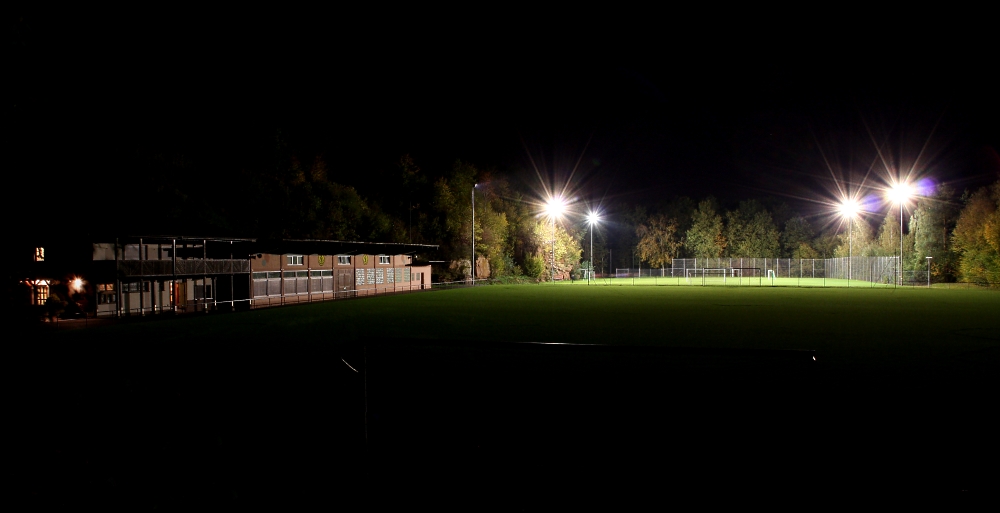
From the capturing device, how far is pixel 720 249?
90.1 m

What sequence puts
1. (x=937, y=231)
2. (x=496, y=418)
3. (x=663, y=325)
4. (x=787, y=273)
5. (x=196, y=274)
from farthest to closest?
1. (x=787, y=273)
2. (x=937, y=231)
3. (x=196, y=274)
4. (x=663, y=325)
5. (x=496, y=418)

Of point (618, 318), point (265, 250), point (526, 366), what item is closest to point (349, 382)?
point (526, 366)

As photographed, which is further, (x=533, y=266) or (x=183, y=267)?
(x=533, y=266)

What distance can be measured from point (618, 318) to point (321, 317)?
1185 centimetres

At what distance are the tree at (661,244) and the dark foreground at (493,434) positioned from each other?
8287 centimetres

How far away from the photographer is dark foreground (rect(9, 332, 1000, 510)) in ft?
16.2

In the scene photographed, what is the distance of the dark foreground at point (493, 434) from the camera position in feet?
16.2

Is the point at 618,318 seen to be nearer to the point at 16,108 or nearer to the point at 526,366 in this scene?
the point at 526,366

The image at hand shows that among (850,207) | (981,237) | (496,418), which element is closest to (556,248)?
(850,207)

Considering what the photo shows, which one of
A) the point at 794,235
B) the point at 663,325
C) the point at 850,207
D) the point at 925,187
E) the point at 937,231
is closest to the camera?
the point at 663,325

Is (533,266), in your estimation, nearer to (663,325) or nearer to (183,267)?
(183,267)

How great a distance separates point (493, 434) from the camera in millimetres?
6742

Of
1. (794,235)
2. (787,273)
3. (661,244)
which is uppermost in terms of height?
(794,235)

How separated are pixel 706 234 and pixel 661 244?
679cm
